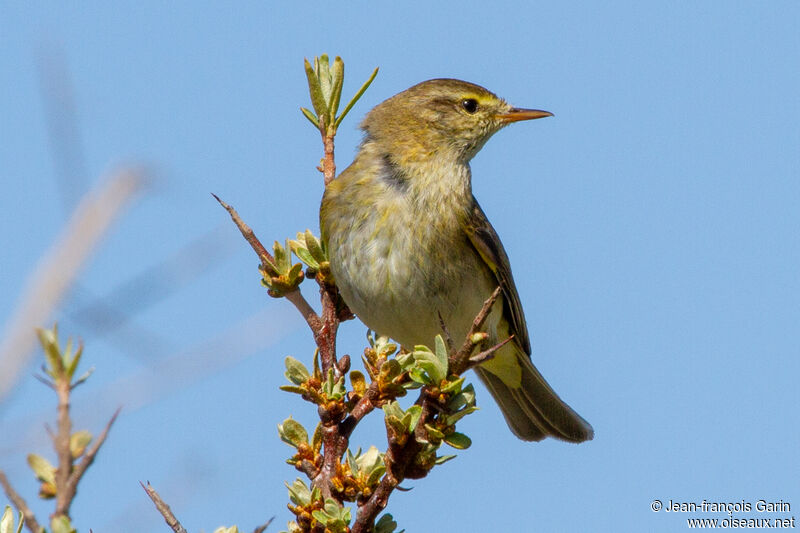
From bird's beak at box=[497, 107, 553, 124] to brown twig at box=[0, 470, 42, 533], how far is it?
4.31 metres

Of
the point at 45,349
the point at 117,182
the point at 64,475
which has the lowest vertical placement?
the point at 64,475

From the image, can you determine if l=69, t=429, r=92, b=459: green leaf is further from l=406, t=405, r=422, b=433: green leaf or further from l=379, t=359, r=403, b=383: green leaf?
l=379, t=359, r=403, b=383: green leaf

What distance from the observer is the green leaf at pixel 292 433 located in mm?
3145

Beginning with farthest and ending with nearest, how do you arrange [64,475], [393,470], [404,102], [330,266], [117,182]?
[404,102] → [330,266] → [117,182] → [393,470] → [64,475]

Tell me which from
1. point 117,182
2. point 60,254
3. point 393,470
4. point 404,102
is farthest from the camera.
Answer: point 404,102

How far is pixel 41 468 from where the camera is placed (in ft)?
7.16

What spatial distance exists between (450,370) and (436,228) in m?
2.12

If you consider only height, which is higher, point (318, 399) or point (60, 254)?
point (60, 254)

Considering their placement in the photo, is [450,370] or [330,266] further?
[330,266]

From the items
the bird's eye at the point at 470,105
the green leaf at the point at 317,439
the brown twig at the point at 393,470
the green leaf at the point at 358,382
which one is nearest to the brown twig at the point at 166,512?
the brown twig at the point at 393,470

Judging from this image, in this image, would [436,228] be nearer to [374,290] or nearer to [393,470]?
[374,290]

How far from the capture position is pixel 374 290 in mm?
4598

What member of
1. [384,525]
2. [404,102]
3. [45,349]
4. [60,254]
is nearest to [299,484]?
[384,525]

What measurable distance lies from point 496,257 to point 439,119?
95 centimetres
